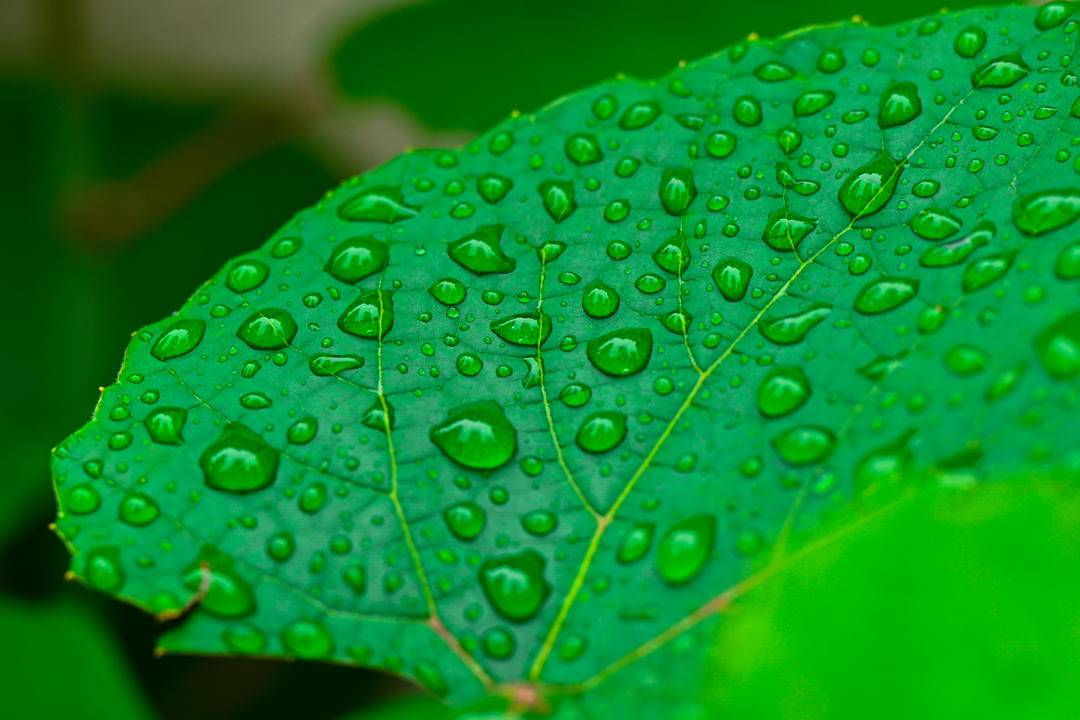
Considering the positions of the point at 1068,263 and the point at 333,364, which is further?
the point at 333,364

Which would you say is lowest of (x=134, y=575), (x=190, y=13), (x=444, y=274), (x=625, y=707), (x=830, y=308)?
(x=134, y=575)

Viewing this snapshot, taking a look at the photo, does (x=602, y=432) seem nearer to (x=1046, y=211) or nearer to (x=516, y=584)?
(x=516, y=584)

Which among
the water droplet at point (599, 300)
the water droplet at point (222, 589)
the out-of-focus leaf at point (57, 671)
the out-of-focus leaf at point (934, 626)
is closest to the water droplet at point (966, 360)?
the out-of-focus leaf at point (934, 626)

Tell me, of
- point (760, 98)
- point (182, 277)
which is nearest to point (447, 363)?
point (760, 98)

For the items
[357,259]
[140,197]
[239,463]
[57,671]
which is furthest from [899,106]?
[140,197]

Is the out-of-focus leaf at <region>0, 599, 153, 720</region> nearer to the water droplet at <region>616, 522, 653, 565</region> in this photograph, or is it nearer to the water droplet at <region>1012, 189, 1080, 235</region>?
the water droplet at <region>616, 522, 653, 565</region>

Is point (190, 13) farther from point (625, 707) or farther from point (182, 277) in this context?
point (625, 707)

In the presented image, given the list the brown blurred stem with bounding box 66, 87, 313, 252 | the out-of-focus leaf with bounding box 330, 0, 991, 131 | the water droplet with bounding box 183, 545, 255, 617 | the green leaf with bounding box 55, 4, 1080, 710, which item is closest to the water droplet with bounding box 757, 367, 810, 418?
the green leaf with bounding box 55, 4, 1080, 710
